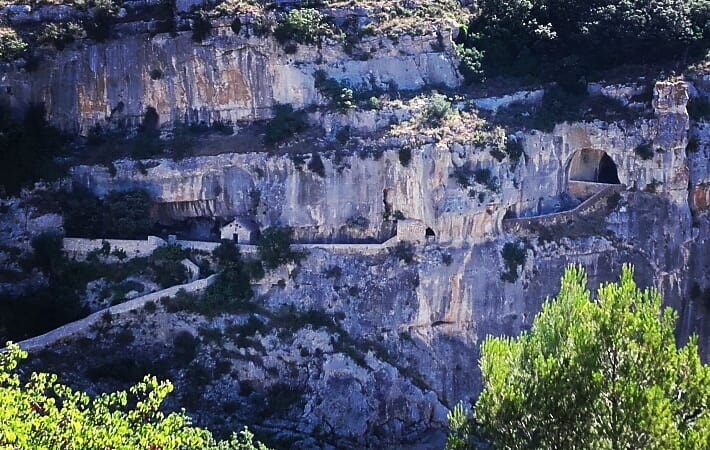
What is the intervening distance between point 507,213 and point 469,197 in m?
2.11

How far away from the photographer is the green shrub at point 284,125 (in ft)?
113

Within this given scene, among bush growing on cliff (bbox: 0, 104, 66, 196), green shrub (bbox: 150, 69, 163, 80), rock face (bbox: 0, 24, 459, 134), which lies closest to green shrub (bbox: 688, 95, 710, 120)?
rock face (bbox: 0, 24, 459, 134)

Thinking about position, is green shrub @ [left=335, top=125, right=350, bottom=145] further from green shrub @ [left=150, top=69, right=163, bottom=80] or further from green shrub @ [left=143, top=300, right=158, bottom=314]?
green shrub @ [left=143, top=300, right=158, bottom=314]

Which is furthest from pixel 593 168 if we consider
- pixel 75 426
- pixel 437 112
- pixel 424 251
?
pixel 75 426

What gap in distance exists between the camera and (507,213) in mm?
34812

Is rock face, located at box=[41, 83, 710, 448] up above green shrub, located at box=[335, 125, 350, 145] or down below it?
below

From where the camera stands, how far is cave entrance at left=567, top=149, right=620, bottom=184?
36312 millimetres

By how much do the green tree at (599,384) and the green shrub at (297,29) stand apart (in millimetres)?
18223

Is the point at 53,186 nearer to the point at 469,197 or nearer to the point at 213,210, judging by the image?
the point at 213,210

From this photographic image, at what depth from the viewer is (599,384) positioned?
1884 centimetres

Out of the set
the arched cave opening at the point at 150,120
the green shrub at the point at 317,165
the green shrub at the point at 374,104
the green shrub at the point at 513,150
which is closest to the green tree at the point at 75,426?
the green shrub at the point at 317,165

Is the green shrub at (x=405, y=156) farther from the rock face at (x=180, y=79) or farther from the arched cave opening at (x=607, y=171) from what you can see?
the arched cave opening at (x=607, y=171)

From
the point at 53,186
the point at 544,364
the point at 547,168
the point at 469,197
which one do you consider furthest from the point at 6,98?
the point at 544,364

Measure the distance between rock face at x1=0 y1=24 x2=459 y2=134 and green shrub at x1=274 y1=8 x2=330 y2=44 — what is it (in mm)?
335
